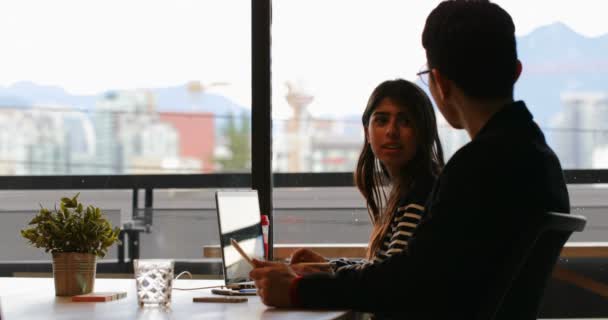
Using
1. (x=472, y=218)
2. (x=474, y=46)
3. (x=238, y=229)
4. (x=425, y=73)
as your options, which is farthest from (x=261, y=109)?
(x=472, y=218)

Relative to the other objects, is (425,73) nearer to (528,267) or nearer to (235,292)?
(528,267)

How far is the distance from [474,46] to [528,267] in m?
0.38

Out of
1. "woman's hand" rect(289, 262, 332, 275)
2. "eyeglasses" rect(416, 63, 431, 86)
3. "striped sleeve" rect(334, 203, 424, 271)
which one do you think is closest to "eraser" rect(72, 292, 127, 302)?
"woman's hand" rect(289, 262, 332, 275)

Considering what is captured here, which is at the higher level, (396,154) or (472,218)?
(396,154)

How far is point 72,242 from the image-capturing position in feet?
7.11

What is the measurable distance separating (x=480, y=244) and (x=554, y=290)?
103 inches

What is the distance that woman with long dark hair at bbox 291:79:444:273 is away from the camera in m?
2.30

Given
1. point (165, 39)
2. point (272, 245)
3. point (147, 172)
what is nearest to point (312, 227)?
point (272, 245)

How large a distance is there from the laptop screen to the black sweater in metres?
0.84

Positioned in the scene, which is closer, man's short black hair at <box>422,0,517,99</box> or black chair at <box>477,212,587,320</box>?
black chair at <box>477,212,587,320</box>

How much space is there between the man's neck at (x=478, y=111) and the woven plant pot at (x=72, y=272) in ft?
3.58

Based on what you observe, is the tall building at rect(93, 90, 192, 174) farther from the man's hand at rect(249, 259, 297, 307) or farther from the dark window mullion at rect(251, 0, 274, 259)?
the man's hand at rect(249, 259, 297, 307)

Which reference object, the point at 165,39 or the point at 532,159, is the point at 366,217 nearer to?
the point at 165,39

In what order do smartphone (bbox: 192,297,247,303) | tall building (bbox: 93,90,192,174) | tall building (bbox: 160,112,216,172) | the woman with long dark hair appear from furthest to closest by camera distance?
tall building (bbox: 160,112,216,172) < tall building (bbox: 93,90,192,174) < the woman with long dark hair < smartphone (bbox: 192,297,247,303)
